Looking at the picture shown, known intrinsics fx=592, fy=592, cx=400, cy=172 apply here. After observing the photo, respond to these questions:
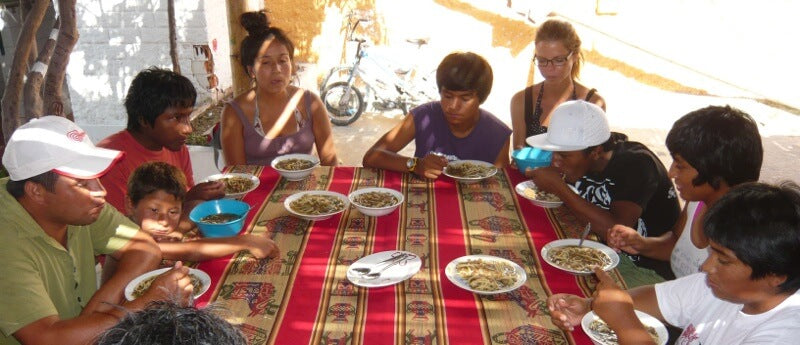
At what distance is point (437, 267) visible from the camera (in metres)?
2.18

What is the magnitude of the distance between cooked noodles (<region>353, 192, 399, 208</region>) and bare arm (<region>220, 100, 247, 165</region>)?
3.72 feet

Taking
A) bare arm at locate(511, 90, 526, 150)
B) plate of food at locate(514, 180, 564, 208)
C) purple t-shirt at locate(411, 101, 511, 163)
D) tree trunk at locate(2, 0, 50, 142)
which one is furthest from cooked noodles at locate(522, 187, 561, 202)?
tree trunk at locate(2, 0, 50, 142)

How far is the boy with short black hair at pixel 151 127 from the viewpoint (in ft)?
9.24

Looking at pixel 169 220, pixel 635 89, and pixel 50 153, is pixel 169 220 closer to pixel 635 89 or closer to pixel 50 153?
pixel 50 153

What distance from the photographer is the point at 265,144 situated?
144 inches

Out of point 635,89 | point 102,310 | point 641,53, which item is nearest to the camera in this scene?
point 102,310

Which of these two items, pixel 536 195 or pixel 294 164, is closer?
pixel 536 195

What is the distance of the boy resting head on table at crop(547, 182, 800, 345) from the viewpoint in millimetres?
1556

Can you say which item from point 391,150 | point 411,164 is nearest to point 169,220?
point 411,164

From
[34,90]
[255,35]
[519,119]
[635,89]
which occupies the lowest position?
[635,89]

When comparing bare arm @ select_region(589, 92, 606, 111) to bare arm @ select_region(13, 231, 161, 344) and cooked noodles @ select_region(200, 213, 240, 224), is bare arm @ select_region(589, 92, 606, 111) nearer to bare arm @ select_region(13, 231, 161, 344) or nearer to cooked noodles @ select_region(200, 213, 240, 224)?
cooked noodles @ select_region(200, 213, 240, 224)

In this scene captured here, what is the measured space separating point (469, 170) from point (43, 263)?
6.63 feet

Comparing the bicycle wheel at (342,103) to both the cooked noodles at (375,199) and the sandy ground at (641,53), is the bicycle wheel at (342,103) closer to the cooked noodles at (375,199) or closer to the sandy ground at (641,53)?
the sandy ground at (641,53)

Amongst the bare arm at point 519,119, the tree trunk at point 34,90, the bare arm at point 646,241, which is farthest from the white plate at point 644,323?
the tree trunk at point 34,90
